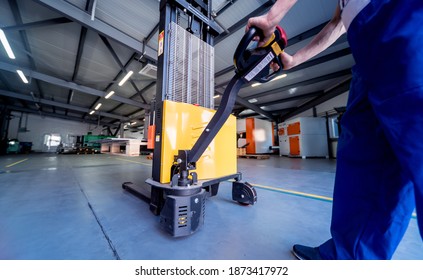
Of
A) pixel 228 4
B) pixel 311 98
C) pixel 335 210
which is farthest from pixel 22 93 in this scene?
pixel 311 98

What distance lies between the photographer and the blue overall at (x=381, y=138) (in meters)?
0.41

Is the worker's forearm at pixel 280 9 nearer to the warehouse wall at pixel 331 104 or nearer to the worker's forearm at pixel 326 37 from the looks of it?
the worker's forearm at pixel 326 37

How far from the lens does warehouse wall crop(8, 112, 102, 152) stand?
14.6 meters

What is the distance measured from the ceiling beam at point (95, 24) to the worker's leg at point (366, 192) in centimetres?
632

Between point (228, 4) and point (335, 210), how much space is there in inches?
200

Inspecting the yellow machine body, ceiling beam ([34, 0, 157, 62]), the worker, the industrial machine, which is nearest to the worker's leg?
the worker


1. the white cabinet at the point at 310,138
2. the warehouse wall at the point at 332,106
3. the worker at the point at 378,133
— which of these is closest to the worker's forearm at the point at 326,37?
the worker at the point at 378,133

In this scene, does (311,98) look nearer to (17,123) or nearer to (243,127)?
(243,127)

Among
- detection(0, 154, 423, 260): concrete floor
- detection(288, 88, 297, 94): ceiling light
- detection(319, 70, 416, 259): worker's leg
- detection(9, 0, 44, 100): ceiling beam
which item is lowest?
detection(0, 154, 423, 260): concrete floor

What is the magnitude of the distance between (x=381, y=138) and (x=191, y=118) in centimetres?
121

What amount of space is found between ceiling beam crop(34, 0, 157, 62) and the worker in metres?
5.82

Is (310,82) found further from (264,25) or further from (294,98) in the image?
(264,25)

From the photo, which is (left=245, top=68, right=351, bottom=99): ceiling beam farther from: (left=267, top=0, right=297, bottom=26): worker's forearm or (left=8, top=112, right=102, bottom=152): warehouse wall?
(left=8, top=112, right=102, bottom=152): warehouse wall

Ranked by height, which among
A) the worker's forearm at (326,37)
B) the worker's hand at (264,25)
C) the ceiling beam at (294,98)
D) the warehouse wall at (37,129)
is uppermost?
the ceiling beam at (294,98)
